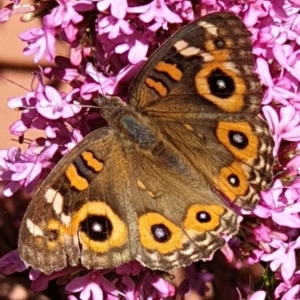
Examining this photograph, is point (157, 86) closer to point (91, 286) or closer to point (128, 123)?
point (128, 123)

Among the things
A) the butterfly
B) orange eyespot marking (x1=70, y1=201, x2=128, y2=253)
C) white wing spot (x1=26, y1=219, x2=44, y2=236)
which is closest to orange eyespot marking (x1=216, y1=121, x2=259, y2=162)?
the butterfly

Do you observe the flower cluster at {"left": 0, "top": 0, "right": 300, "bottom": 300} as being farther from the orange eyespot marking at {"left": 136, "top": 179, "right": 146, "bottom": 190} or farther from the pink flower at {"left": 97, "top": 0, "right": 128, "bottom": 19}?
the orange eyespot marking at {"left": 136, "top": 179, "right": 146, "bottom": 190}

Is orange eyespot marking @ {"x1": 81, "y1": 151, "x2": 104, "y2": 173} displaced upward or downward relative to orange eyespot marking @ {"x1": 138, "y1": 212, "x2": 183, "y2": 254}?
upward

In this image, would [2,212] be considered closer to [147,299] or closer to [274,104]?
[147,299]

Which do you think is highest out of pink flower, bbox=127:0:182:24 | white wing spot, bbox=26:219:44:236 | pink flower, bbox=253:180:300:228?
pink flower, bbox=127:0:182:24

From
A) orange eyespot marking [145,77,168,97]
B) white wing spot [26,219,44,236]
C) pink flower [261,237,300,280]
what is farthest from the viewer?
pink flower [261,237,300,280]

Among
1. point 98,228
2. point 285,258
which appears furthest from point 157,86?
point 285,258
